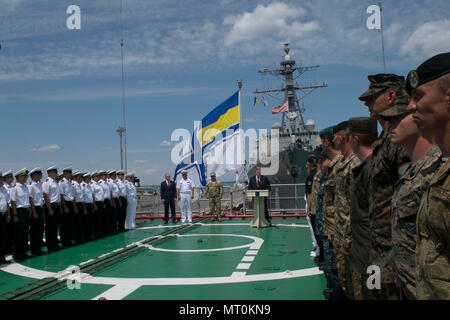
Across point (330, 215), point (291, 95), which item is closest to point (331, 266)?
point (330, 215)

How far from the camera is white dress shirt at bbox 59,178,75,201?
28.5 ft

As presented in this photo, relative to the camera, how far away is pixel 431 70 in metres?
1.42

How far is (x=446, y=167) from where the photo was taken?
52.3 inches

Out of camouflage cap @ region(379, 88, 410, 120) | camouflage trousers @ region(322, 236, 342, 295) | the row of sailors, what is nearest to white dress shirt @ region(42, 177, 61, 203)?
the row of sailors

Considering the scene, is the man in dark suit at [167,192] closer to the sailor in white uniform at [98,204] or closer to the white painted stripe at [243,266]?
the sailor in white uniform at [98,204]

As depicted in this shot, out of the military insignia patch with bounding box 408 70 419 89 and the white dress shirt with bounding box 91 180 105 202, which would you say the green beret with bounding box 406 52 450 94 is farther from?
the white dress shirt with bounding box 91 180 105 202

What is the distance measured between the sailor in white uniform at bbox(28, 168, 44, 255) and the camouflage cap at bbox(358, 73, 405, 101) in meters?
7.03

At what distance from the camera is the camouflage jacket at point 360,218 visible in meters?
2.67

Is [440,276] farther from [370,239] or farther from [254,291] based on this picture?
[254,291]

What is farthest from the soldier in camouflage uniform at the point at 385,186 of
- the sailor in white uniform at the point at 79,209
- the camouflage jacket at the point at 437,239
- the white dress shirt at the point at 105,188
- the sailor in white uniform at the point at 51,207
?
the white dress shirt at the point at 105,188

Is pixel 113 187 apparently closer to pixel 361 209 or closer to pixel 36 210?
pixel 36 210

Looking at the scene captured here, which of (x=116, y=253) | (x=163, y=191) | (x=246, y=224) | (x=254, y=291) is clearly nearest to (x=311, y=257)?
(x=254, y=291)

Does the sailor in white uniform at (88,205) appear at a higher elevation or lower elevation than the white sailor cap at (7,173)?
lower

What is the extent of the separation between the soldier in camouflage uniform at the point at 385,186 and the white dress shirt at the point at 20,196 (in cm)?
682
